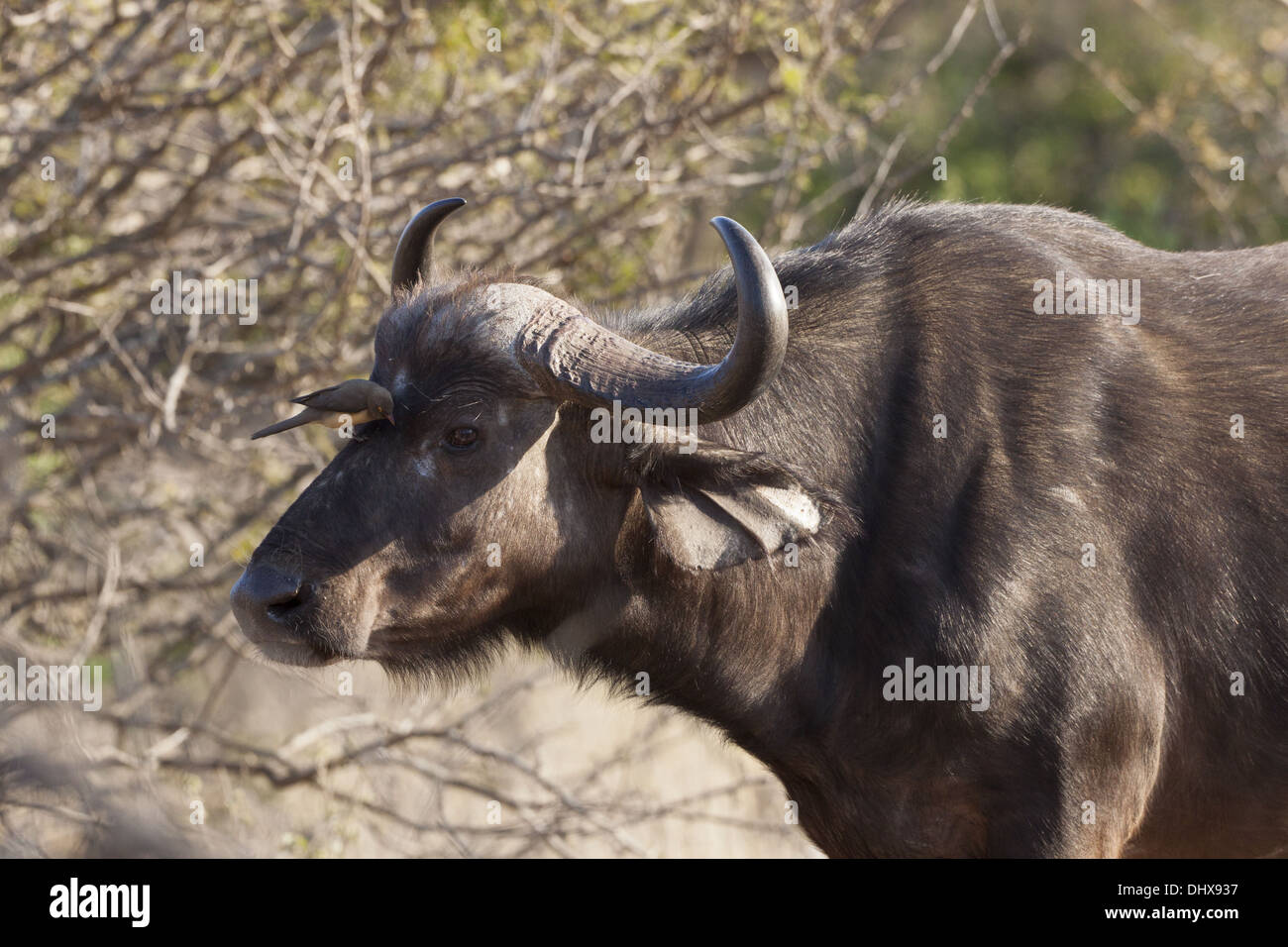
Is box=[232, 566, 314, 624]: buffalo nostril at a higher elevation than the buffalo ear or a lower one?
lower

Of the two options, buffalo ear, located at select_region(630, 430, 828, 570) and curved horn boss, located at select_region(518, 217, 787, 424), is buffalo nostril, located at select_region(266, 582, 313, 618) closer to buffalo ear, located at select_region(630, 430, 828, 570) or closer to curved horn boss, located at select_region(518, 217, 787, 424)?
curved horn boss, located at select_region(518, 217, 787, 424)

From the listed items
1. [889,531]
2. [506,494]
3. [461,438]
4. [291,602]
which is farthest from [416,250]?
[889,531]

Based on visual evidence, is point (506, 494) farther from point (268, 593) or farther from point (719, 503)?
point (268, 593)

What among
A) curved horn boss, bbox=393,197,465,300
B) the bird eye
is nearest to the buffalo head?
the bird eye

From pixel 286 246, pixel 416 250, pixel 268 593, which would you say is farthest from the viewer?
pixel 286 246

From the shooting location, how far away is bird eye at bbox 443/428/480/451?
3918 millimetres

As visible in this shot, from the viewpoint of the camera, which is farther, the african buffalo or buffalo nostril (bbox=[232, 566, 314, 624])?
the african buffalo

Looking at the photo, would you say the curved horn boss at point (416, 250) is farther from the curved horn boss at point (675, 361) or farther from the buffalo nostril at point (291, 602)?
the buffalo nostril at point (291, 602)

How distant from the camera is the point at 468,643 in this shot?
4164mm

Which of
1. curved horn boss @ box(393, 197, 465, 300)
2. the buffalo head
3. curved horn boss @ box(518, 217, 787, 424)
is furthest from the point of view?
curved horn boss @ box(393, 197, 465, 300)

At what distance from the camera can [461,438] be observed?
392 cm

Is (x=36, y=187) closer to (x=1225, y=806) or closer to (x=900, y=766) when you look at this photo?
(x=900, y=766)

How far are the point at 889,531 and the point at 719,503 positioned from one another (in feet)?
1.68

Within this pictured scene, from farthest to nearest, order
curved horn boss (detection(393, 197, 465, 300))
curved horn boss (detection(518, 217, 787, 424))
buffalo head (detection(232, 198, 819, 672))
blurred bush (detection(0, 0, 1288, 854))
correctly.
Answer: blurred bush (detection(0, 0, 1288, 854)), curved horn boss (detection(393, 197, 465, 300)), buffalo head (detection(232, 198, 819, 672)), curved horn boss (detection(518, 217, 787, 424))
